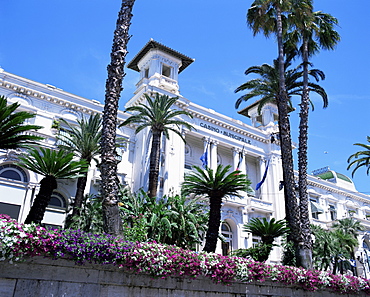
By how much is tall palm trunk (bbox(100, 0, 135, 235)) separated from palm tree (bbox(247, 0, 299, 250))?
10.7 meters

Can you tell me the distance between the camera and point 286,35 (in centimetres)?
2686

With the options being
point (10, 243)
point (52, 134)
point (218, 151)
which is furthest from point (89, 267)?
point (218, 151)

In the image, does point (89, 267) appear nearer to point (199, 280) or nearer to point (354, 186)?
point (199, 280)

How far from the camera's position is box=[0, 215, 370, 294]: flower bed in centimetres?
876

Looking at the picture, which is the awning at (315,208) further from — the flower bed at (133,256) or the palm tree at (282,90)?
the flower bed at (133,256)

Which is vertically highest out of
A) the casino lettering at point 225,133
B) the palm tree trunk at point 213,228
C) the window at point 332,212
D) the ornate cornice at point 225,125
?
the ornate cornice at point 225,125

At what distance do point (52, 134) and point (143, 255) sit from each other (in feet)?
59.3

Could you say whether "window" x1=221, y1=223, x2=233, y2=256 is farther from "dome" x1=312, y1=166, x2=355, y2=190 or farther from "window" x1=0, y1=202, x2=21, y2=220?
"dome" x1=312, y1=166, x2=355, y2=190

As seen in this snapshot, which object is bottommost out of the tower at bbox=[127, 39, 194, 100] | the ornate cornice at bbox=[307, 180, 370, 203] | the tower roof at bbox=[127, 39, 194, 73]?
the ornate cornice at bbox=[307, 180, 370, 203]

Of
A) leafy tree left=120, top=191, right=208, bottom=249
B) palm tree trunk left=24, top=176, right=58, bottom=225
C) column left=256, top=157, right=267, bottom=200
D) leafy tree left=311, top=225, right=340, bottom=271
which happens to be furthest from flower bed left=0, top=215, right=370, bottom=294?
column left=256, top=157, right=267, bottom=200

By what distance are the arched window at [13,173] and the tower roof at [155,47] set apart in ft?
56.7

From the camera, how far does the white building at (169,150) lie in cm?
2420

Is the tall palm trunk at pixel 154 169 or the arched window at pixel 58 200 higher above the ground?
the tall palm trunk at pixel 154 169

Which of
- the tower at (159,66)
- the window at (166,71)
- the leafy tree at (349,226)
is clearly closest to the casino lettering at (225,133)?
the tower at (159,66)
